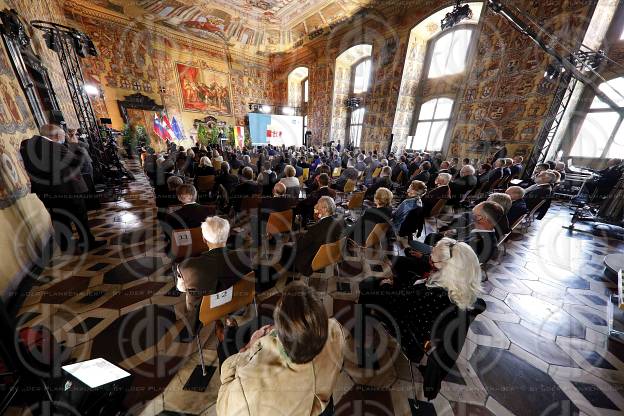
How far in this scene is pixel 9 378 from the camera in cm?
128

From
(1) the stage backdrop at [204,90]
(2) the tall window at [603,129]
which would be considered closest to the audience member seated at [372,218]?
(2) the tall window at [603,129]

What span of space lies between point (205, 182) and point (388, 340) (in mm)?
4496

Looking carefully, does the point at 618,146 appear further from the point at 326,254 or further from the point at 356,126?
the point at 326,254

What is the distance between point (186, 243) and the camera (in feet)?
7.89

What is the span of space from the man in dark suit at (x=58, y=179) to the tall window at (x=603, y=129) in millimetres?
13263

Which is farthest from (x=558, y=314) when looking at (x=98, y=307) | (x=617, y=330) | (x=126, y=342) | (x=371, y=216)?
(x=98, y=307)

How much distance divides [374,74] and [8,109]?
14064 millimetres

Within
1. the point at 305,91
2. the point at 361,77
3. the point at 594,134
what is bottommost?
the point at 594,134

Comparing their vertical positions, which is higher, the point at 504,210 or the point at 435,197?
the point at 504,210

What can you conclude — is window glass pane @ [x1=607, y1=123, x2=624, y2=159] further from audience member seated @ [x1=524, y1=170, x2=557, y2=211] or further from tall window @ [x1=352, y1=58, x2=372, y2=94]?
tall window @ [x1=352, y1=58, x2=372, y2=94]

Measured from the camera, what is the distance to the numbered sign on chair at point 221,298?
149cm

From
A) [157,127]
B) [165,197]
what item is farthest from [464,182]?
[157,127]

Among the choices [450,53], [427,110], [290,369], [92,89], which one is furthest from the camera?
[92,89]

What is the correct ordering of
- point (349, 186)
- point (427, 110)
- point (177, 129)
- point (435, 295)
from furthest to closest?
point (177, 129), point (427, 110), point (349, 186), point (435, 295)
